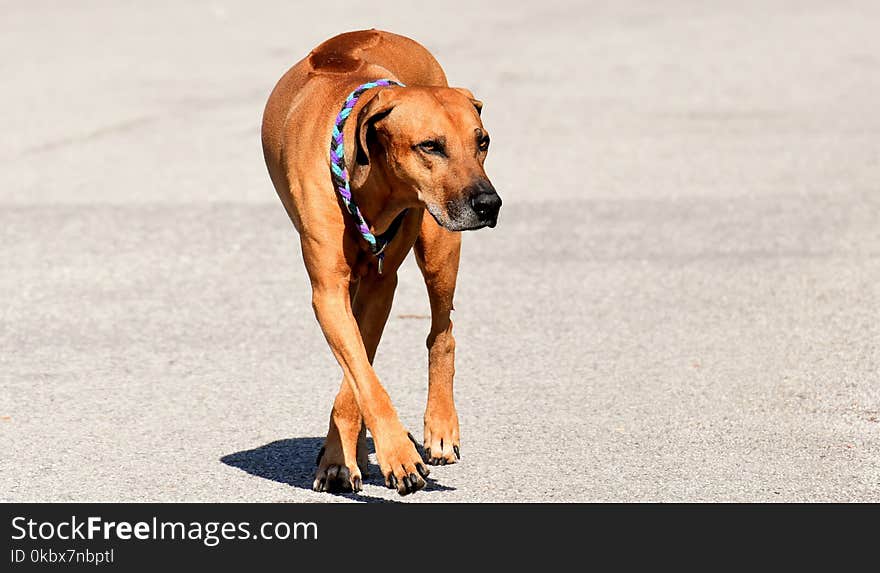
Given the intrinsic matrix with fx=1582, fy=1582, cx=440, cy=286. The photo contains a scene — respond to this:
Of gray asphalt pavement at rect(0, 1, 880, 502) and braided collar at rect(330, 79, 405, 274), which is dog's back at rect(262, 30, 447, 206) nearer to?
braided collar at rect(330, 79, 405, 274)

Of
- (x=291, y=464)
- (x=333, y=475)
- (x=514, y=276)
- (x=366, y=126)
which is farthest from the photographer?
(x=514, y=276)

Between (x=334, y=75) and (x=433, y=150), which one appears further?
(x=334, y=75)

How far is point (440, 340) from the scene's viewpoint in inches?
262

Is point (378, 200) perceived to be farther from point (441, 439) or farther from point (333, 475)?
point (441, 439)

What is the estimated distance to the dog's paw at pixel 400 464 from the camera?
537 cm

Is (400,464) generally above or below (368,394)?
below

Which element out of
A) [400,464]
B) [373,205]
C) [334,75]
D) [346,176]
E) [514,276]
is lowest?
[514,276]

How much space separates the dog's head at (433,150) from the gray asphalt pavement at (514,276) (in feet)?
3.96

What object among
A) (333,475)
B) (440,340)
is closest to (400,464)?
(333,475)

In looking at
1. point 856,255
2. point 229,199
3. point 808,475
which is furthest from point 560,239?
point 808,475

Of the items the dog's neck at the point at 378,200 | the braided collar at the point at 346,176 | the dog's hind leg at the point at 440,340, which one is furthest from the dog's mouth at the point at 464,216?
the dog's hind leg at the point at 440,340

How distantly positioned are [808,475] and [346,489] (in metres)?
1.78

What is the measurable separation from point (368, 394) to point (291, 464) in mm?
1029

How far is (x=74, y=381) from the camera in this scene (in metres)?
7.75
